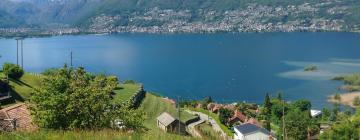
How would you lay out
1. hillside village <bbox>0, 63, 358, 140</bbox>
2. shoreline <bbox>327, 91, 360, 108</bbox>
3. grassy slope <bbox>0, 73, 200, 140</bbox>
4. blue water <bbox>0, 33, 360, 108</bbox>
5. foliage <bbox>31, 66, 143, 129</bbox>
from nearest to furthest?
grassy slope <bbox>0, 73, 200, 140</bbox>, foliage <bbox>31, 66, 143, 129</bbox>, hillside village <bbox>0, 63, 358, 140</bbox>, shoreline <bbox>327, 91, 360, 108</bbox>, blue water <bbox>0, 33, 360, 108</bbox>

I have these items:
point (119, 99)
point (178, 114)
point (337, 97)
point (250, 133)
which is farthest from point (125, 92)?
point (337, 97)

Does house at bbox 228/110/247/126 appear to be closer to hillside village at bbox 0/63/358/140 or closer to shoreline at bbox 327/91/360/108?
hillside village at bbox 0/63/358/140

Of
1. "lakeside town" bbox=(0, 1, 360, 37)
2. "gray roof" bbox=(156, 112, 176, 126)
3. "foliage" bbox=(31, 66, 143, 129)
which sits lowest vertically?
"gray roof" bbox=(156, 112, 176, 126)

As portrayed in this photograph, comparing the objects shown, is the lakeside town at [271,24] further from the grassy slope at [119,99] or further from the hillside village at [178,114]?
the grassy slope at [119,99]

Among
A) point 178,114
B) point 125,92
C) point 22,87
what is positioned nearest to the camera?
point 22,87

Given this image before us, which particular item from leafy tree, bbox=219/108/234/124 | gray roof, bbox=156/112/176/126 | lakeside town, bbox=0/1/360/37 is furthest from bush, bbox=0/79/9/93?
lakeside town, bbox=0/1/360/37

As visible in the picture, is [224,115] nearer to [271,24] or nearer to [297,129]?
[297,129]

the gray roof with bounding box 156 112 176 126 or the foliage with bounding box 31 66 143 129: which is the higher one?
the foliage with bounding box 31 66 143 129

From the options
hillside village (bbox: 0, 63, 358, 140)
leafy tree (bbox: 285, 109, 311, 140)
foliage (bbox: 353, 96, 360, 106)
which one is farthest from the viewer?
foliage (bbox: 353, 96, 360, 106)

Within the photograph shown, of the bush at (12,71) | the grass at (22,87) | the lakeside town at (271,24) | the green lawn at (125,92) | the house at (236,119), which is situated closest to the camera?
the grass at (22,87)

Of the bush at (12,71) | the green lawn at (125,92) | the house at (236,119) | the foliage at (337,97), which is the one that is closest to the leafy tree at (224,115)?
the house at (236,119)

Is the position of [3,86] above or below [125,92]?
above
